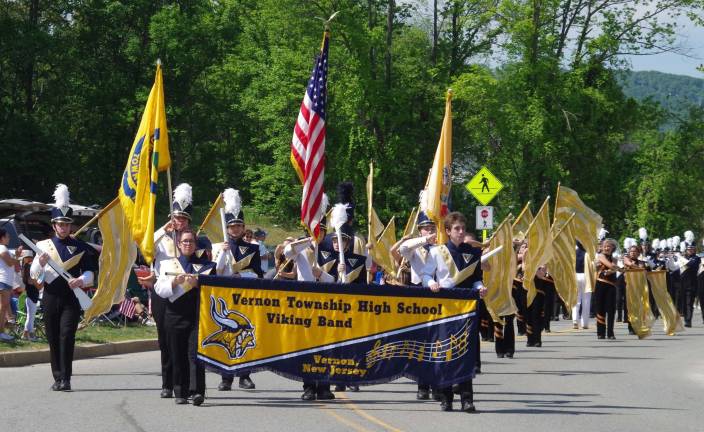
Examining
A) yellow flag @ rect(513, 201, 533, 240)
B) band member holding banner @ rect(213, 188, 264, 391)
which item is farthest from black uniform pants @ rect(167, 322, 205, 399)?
yellow flag @ rect(513, 201, 533, 240)

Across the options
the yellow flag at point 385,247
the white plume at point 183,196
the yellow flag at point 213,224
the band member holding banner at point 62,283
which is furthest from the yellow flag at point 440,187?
the yellow flag at point 385,247

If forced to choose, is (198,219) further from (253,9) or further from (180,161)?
(253,9)

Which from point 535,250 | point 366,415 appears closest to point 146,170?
point 366,415

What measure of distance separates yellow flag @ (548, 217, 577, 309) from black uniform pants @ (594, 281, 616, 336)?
1.67 ft

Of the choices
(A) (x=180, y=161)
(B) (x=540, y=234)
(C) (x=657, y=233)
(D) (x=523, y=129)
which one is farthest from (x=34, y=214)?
(C) (x=657, y=233)

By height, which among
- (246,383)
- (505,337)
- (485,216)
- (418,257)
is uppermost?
(418,257)

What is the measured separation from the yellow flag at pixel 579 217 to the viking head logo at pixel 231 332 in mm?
13220

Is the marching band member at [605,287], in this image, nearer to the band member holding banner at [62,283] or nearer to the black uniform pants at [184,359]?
the band member holding banner at [62,283]

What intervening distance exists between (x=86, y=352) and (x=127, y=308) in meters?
3.92

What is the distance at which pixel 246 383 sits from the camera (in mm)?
14445

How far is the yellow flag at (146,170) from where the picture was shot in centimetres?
1370

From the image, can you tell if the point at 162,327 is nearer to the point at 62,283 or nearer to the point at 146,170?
the point at 62,283

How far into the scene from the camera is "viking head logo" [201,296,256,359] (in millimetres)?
12555

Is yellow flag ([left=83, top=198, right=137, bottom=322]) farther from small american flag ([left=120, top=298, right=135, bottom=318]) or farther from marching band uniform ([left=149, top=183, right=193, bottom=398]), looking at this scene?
small american flag ([left=120, top=298, right=135, bottom=318])
